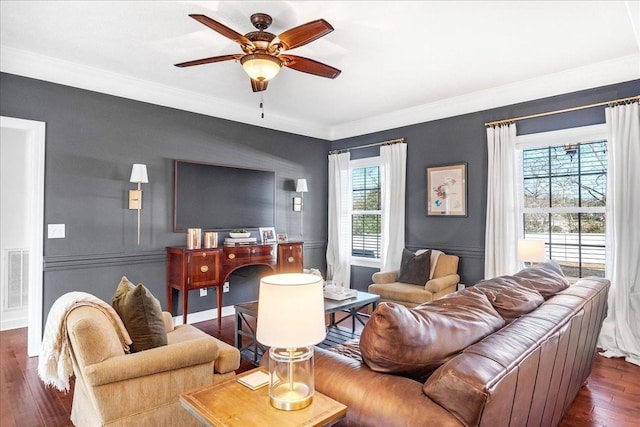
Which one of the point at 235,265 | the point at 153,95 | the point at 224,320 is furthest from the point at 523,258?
the point at 153,95

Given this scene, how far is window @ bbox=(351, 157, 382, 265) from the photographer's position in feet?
18.3

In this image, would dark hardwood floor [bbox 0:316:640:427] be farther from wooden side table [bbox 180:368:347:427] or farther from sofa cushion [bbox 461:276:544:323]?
wooden side table [bbox 180:368:347:427]

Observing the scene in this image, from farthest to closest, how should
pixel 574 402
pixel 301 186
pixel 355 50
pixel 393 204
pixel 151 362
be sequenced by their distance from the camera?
pixel 301 186 < pixel 393 204 < pixel 355 50 < pixel 574 402 < pixel 151 362

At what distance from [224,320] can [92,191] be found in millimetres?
2077

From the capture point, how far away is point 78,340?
1.76 meters

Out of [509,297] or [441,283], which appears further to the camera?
[441,283]

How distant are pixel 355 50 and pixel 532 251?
8.23 ft

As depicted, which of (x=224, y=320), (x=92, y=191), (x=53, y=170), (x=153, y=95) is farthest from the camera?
(x=224, y=320)

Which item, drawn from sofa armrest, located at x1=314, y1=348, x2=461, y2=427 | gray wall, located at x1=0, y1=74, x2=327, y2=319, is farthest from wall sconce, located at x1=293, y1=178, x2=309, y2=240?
sofa armrest, located at x1=314, y1=348, x2=461, y2=427

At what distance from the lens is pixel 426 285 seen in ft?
13.5

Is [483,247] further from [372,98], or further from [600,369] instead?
[372,98]

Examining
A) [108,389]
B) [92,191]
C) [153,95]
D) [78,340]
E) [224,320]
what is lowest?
[224,320]

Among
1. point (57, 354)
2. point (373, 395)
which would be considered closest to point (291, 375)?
point (373, 395)

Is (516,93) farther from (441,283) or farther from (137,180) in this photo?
(137,180)
